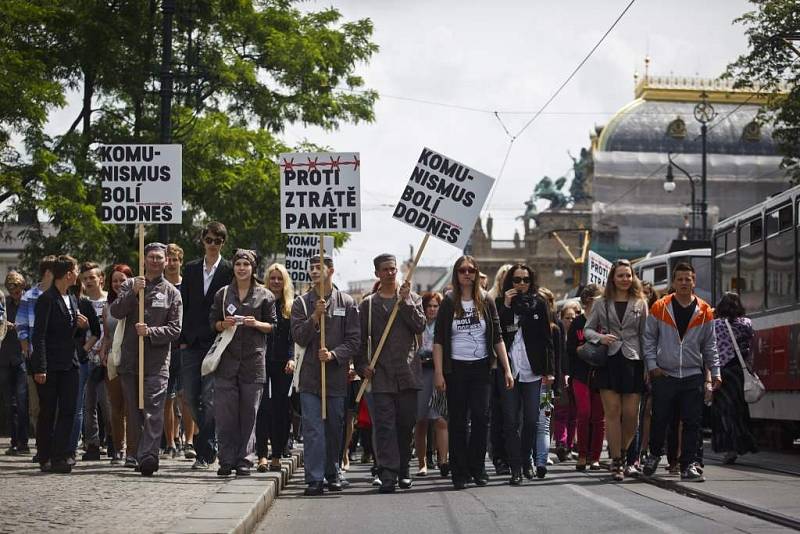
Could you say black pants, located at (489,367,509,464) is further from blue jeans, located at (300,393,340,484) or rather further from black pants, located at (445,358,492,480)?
blue jeans, located at (300,393,340,484)

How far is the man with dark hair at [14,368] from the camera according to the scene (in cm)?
1639

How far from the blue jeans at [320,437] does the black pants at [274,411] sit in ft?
3.13

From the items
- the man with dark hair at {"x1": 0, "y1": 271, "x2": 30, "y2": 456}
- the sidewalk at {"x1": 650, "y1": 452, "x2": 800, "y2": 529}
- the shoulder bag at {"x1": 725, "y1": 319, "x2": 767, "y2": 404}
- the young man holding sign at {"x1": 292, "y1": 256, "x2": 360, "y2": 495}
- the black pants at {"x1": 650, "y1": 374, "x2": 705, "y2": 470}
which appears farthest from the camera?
the shoulder bag at {"x1": 725, "y1": 319, "x2": 767, "y2": 404}

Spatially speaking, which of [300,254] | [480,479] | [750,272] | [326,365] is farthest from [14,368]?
[750,272]

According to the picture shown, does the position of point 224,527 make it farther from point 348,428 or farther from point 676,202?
point 676,202

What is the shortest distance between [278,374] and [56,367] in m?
2.03

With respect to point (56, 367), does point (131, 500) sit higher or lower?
lower

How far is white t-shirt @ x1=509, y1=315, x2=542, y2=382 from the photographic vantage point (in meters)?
13.6

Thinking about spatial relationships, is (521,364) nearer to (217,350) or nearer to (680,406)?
(680,406)

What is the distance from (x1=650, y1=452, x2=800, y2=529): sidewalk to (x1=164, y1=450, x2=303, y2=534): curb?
331 centimetres

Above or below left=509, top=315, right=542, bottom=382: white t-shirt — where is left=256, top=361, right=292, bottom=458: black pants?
below

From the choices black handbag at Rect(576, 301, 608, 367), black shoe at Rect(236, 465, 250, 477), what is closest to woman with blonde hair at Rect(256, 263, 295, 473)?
black shoe at Rect(236, 465, 250, 477)

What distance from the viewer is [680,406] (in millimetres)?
13797

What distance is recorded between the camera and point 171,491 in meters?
11.2
